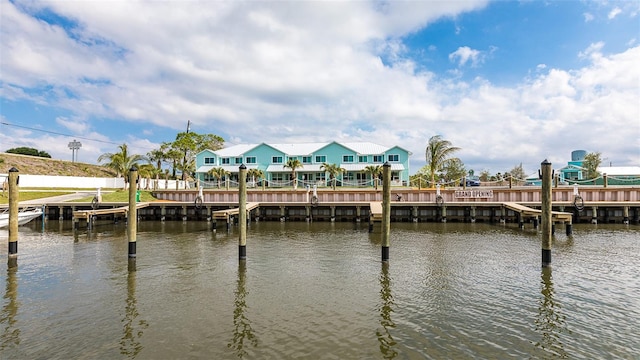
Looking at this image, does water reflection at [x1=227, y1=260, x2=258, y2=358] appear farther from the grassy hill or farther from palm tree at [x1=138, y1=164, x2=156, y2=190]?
the grassy hill

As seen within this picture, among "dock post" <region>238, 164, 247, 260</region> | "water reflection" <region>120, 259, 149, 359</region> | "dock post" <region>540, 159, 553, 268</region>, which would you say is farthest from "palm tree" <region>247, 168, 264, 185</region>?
"dock post" <region>540, 159, 553, 268</region>

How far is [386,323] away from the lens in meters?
8.23

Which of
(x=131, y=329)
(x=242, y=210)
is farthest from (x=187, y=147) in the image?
(x=131, y=329)

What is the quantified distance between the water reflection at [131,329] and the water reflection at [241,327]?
1883 mm

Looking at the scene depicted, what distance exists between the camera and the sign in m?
28.4

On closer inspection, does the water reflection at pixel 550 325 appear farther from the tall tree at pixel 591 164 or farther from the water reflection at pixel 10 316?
the tall tree at pixel 591 164

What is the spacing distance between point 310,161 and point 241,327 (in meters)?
52.4

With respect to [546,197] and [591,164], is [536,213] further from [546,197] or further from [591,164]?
[591,164]

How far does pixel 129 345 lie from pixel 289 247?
10.9m

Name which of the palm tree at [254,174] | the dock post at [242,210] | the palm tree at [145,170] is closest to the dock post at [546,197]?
the dock post at [242,210]

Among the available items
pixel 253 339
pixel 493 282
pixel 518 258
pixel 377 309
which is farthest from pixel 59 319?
pixel 518 258

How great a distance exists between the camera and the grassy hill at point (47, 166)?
6034 cm

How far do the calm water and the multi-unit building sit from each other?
38.1m

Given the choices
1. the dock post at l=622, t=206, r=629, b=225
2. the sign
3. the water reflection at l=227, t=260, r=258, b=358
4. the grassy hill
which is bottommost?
the water reflection at l=227, t=260, r=258, b=358
